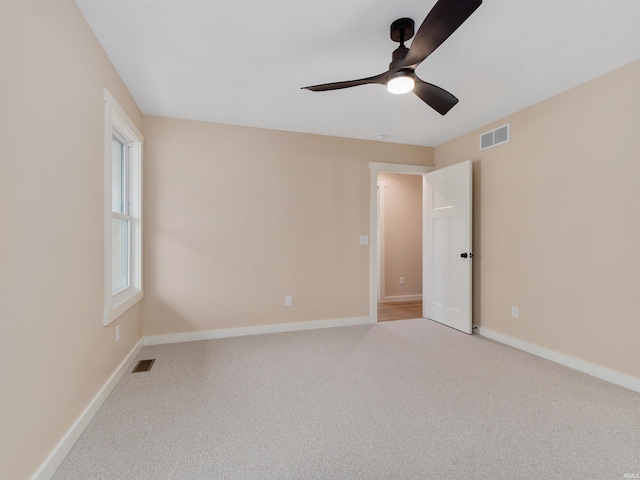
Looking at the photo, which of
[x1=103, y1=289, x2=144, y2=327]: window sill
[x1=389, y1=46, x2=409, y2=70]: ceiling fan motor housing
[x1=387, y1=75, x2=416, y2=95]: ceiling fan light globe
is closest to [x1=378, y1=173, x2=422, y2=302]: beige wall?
[x1=387, y1=75, x2=416, y2=95]: ceiling fan light globe

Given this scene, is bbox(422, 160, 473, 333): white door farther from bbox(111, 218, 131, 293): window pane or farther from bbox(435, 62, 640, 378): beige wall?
bbox(111, 218, 131, 293): window pane

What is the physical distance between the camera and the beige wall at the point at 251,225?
11.2 ft

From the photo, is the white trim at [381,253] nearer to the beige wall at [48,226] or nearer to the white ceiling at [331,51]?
the white ceiling at [331,51]

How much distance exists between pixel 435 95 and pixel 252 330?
9.95 feet

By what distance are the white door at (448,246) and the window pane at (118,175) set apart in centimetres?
370

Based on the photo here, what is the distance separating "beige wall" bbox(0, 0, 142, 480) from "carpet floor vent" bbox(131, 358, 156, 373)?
580 mm

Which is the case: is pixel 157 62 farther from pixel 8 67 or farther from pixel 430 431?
pixel 430 431

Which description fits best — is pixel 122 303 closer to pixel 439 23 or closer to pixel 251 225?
pixel 251 225

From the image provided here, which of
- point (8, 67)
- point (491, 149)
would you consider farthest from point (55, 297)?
point (491, 149)

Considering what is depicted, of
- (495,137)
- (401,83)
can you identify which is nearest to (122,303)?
(401,83)

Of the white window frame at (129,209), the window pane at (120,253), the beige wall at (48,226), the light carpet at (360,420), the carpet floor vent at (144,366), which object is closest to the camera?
the beige wall at (48,226)

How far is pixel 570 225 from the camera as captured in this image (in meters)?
2.76

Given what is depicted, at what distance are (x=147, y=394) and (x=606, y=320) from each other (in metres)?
3.59

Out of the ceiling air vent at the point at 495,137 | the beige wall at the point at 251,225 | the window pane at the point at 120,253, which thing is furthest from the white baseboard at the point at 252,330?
the ceiling air vent at the point at 495,137
